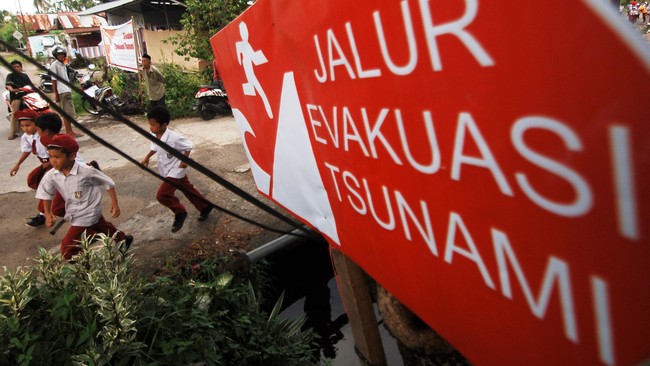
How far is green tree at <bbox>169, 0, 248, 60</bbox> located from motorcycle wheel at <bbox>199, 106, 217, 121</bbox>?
5.84 feet

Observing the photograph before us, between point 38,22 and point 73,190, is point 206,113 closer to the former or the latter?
point 73,190

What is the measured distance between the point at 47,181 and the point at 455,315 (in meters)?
3.33

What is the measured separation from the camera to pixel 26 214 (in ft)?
15.7

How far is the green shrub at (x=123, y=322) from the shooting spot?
1867 mm

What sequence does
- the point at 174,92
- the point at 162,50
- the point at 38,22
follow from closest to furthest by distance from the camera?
the point at 174,92, the point at 162,50, the point at 38,22

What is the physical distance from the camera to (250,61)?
155 cm

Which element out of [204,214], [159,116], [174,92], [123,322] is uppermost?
[174,92]

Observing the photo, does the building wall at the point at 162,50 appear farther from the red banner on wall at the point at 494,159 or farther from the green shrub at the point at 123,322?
the red banner on wall at the point at 494,159

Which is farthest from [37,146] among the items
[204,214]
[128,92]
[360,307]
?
[128,92]

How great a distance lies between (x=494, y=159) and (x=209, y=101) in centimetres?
891

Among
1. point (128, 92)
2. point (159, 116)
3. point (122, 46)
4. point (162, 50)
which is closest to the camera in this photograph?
point (159, 116)

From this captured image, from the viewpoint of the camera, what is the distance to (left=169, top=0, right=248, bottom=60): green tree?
945 cm

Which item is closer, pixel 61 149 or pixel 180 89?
pixel 61 149

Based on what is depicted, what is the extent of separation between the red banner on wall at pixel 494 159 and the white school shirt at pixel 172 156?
2.88 m
